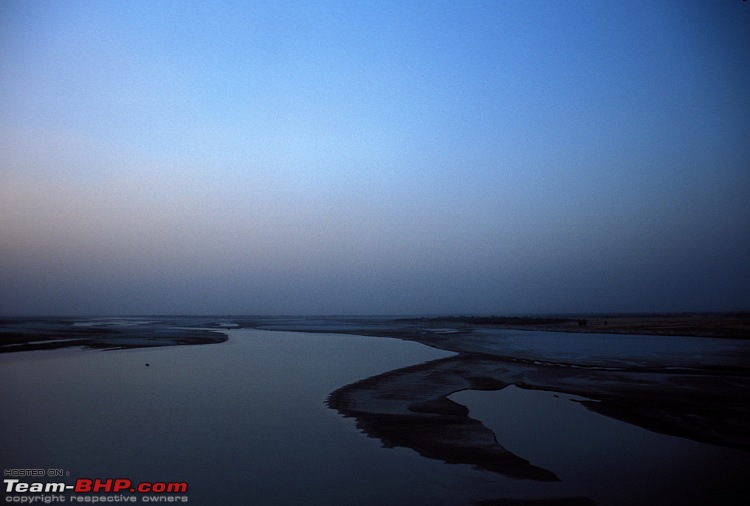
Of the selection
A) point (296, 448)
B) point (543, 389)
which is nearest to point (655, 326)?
point (543, 389)

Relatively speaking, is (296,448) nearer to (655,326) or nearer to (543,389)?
(543,389)

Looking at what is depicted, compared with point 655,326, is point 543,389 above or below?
below

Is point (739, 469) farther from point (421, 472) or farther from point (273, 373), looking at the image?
point (273, 373)

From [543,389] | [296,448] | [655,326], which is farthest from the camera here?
[655,326]

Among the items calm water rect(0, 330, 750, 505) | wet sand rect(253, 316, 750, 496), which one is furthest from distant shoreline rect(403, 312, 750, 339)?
calm water rect(0, 330, 750, 505)

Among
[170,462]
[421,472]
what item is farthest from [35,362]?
[421,472]

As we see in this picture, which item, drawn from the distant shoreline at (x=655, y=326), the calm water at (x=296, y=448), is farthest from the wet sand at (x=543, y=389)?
the distant shoreline at (x=655, y=326)

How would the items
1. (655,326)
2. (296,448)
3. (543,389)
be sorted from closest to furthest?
(296,448) < (543,389) < (655,326)

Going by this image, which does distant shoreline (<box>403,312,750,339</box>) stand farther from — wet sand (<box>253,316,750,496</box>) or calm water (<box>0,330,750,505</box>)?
calm water (<box>0,330,750,505</box>)
